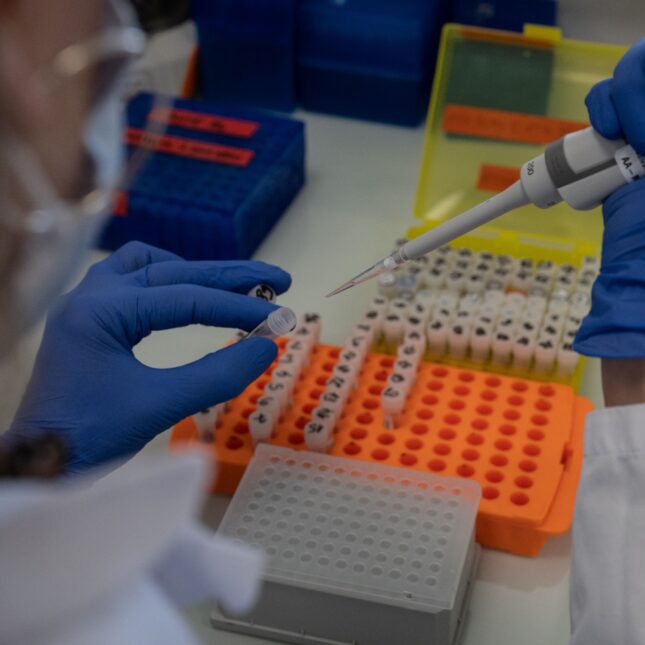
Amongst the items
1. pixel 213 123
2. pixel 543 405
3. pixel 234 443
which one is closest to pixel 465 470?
pixel 543 405

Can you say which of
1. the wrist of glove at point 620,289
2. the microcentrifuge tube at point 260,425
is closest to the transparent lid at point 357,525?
the microcentrifuge tube at point 260,425

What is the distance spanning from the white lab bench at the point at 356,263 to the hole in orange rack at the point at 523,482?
0.24 feet

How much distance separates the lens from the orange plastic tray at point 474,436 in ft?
3.59

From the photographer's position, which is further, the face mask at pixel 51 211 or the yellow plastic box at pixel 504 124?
the yellow plastic box at pixel 504 124

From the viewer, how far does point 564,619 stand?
3.38 ft

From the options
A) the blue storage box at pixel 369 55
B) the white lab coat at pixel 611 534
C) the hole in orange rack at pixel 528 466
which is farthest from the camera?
the blue storage box at pixel 369 55

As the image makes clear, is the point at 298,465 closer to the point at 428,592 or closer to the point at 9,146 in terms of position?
the point at 428,592

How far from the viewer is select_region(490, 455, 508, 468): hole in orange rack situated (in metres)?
1.15

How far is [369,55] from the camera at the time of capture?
1772 mm

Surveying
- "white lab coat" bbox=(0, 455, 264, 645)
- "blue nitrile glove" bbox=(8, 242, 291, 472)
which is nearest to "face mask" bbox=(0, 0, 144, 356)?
"white lab coat" bbox=(0, 455, 264, 645)

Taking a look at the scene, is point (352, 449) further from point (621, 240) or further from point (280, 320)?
point (621, 240)

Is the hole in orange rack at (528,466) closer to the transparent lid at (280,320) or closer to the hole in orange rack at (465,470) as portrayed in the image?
the hole in orange rack at (465,470)

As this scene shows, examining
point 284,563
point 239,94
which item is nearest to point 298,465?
point 284,563

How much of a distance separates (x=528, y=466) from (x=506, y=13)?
3.18 ft
